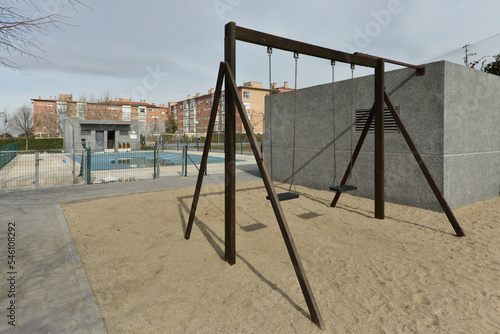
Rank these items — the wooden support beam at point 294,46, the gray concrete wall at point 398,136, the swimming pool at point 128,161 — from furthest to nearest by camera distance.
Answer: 1. the swimming pool at point 128,161
2. the gray concrete wall at point 398,136
3. the wooden support beam at point 294,46

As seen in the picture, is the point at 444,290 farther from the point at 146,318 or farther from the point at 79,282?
the point at 79,282

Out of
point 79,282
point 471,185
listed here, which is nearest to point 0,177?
point 79,282

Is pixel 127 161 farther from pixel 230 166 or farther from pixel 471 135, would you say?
pixel 471 135

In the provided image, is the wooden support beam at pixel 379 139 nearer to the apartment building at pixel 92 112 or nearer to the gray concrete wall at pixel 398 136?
the gray concrete wall at pixel 398 136

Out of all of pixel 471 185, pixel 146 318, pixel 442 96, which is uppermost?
pixel 442 96

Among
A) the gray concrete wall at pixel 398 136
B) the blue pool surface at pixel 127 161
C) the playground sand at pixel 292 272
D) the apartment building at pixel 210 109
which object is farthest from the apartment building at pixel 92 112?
the playground sand at pixel 292 272

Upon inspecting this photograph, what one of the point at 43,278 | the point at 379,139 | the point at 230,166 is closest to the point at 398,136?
the point at 379,139

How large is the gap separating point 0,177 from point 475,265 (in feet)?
51.7

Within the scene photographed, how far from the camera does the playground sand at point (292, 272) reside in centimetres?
271

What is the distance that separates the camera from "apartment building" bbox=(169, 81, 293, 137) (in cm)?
5891

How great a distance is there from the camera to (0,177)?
12.0 m

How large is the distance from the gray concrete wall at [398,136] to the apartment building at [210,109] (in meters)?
37.0

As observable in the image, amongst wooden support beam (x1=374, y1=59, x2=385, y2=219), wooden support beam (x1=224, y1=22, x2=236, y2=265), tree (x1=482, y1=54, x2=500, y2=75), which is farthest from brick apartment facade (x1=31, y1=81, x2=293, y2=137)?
wooden support beam (x1=224, y1=22, x2=236, y2=265)

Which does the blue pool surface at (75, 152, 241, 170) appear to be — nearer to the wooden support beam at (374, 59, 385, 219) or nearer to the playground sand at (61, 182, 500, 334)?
the playground sand at (61, 182, 500, 334)
